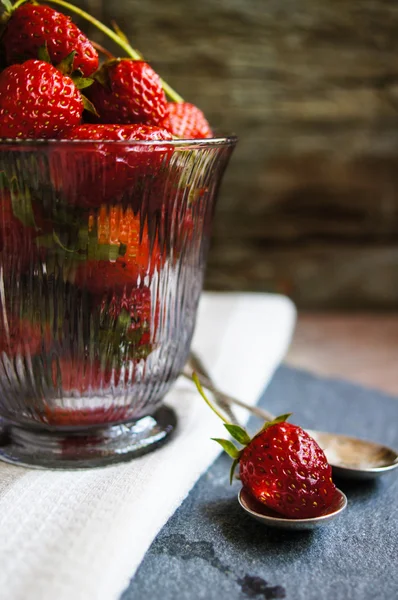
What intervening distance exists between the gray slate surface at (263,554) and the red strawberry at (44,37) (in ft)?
1.27

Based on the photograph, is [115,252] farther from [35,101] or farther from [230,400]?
[230,400]

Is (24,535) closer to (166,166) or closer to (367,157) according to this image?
(166,166)

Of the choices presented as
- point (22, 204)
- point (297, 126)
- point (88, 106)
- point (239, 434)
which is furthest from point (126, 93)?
point (297, 126)

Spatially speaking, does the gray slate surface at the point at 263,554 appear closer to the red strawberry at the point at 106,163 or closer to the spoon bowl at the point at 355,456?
the spoon bowl at the point at 355,456

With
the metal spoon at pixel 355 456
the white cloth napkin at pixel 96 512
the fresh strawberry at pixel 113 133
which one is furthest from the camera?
the metal spoon at pixel 355 456

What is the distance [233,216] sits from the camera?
1.46 meters

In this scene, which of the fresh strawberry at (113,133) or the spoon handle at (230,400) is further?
the spoon handle at (230,400)

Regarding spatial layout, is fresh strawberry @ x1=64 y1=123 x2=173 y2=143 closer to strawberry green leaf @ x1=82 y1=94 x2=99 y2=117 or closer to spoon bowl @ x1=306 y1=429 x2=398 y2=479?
strawberry green leaf @ x1=82 y1=94 x2=99 y2=117

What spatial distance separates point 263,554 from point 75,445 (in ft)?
0.67

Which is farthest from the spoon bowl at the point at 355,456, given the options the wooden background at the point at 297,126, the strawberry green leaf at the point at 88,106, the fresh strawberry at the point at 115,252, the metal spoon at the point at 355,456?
the wooden background at the point at 297,126

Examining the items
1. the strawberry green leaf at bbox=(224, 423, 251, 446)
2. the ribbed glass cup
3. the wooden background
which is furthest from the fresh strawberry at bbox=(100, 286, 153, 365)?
the wooden background

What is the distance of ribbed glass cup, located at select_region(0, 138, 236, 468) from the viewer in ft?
1.94

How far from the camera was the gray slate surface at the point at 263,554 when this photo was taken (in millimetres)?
526

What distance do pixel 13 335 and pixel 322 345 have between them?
68 cm
